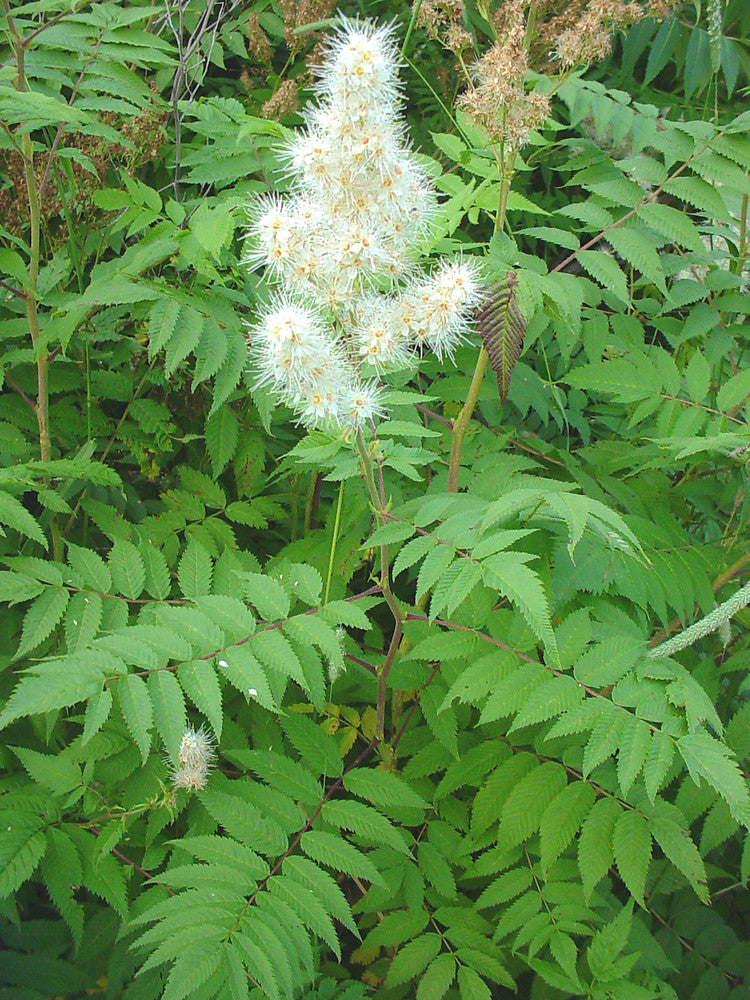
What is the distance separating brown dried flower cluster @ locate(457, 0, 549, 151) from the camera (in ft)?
4.93

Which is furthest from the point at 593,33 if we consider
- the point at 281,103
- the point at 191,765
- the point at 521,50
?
the point at 191,765

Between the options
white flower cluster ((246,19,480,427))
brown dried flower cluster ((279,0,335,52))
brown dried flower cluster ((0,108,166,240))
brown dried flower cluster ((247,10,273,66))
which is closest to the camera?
white flower cluster ((246,19,480,427))

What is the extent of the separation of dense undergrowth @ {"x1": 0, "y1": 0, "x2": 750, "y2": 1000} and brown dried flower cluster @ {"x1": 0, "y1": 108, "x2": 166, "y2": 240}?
15 millimetres

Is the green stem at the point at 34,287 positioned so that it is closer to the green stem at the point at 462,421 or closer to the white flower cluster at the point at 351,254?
the white flower cluster at the point at 351,254

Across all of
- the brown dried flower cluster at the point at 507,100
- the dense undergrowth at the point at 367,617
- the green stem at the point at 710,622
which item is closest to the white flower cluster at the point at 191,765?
the dense undergrowth at the point at 367,617

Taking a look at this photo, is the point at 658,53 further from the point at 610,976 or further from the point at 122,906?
the point at 122,906

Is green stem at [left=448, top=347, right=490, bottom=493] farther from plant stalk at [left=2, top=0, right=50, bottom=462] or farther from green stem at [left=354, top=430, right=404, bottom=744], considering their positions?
plant stalk at [left=2, top=0, right=50, bottom=462]

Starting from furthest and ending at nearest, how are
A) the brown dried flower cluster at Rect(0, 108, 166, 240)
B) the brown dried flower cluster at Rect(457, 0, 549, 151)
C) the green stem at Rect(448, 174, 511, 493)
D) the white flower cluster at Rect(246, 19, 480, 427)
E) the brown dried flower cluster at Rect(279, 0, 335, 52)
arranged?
1. the brown dried flower cluster at Rect(279, 0, 335, 52)
2. the brown dried flower cluster at Rect(0, 108, 166, 240)
3. the green stem at Rect(448, 174, 511, 493)
4. the brown dried flower cluster at Rect(457, 0, 549, 151)
5. the white flower cluster at Rect(246, 19, 480, 427)

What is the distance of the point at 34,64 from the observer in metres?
1.89

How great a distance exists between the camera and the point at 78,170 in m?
2.30

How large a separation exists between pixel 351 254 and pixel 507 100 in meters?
0.54

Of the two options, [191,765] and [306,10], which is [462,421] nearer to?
[191,765]

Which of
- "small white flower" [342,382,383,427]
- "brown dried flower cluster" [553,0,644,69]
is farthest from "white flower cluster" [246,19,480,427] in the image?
"brown dried flower cluster" [553,0,644,69]

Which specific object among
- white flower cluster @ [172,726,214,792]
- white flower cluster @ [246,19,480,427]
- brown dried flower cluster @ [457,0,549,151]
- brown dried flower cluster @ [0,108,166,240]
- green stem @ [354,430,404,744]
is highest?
brown dried flower cluster @ [457,0,549,151]
